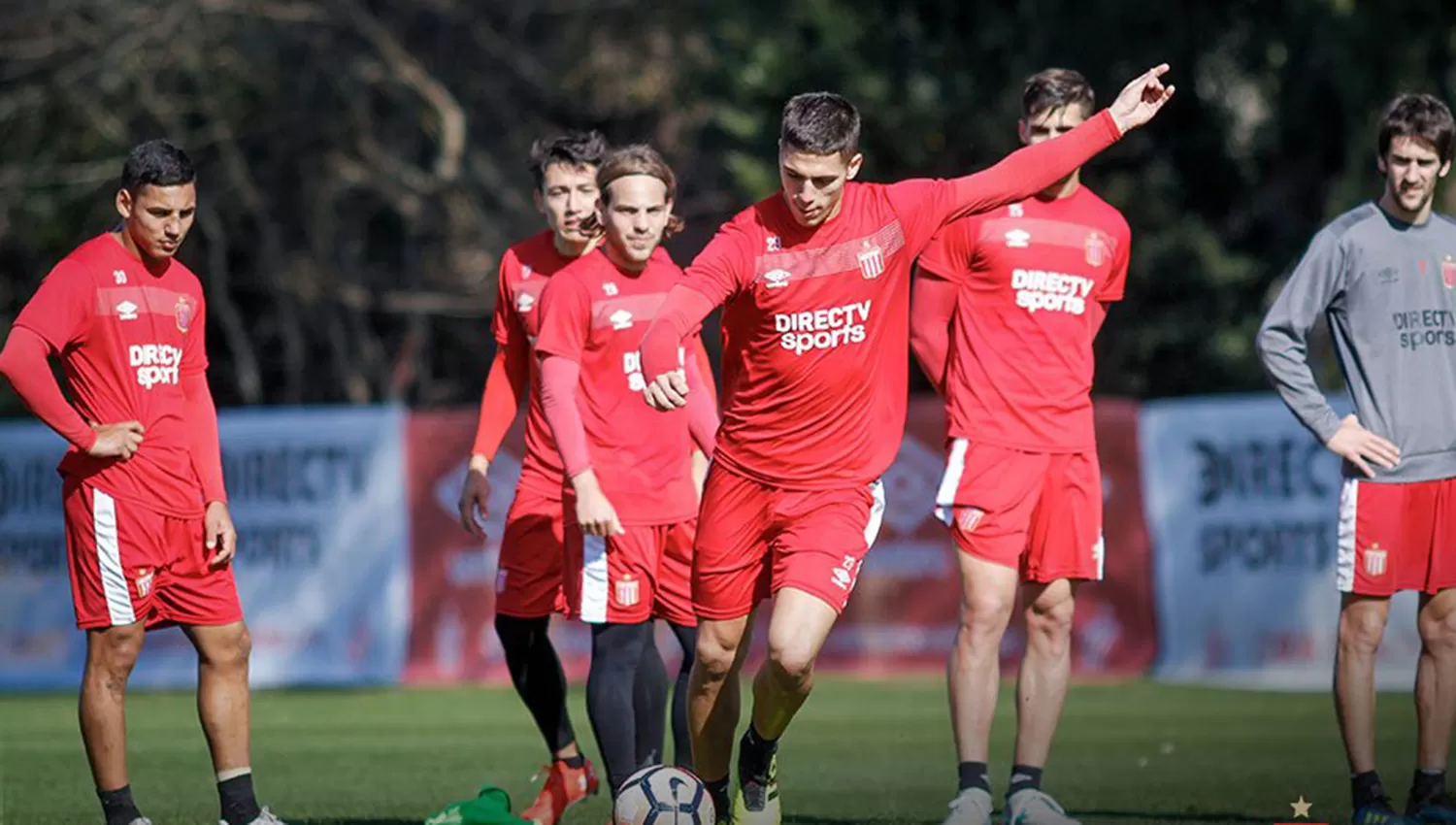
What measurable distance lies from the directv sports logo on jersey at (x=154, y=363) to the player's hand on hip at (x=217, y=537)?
1.66 ft

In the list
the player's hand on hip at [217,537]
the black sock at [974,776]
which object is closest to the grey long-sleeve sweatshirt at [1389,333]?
the black sock at [974,776]

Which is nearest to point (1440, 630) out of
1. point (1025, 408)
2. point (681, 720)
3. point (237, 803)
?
point (1025, 408)

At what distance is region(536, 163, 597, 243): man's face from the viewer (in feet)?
26.5

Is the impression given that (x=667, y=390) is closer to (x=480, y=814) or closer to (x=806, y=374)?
(x=806, y=374)

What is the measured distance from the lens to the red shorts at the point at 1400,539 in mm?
7602

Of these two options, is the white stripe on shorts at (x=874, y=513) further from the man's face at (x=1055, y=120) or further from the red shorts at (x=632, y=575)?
the man's face at (x=1055, y=120)

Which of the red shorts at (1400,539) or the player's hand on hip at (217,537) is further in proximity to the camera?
the red shorts at (1400,539)

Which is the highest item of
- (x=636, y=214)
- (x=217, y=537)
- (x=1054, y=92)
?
(x=1054, y=92)

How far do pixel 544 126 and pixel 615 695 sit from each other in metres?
18.6

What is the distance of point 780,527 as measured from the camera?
22.4 feet

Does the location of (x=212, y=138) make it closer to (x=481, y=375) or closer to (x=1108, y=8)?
(x=481, y=375)

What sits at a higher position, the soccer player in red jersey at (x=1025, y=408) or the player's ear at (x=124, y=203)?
the player's ear at (x=124, y=203)

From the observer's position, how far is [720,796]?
23.9 ft

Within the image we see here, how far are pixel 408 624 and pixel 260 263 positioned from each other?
1030 cm
